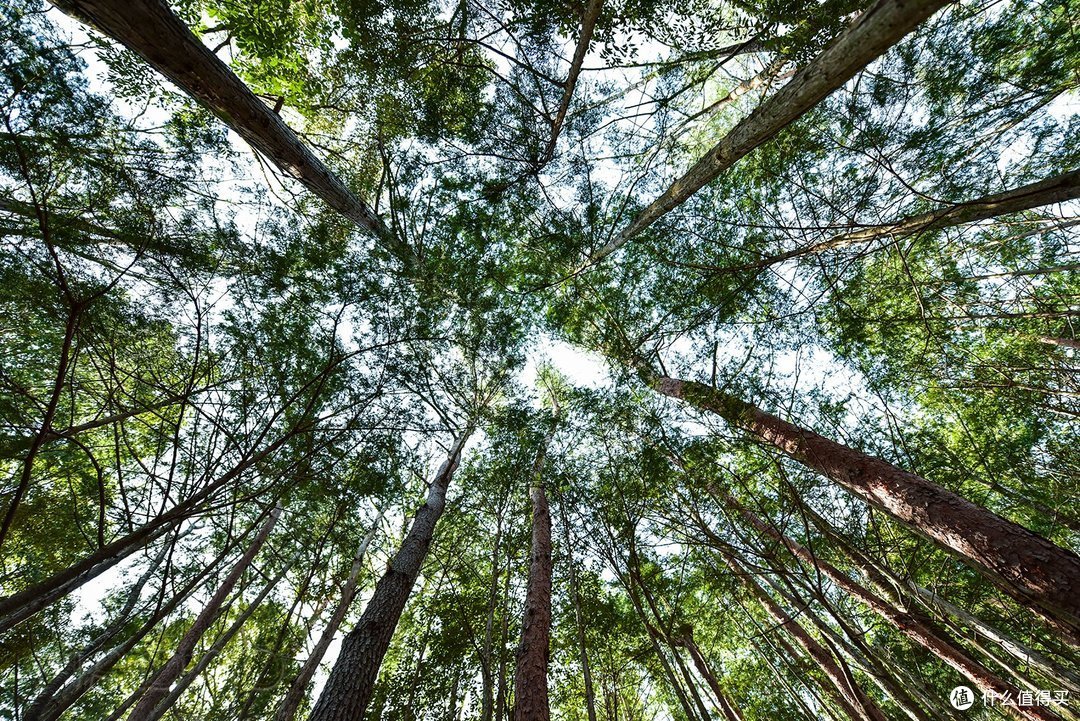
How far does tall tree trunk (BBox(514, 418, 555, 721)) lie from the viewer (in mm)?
3281

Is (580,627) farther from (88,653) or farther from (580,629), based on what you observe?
(88,653)

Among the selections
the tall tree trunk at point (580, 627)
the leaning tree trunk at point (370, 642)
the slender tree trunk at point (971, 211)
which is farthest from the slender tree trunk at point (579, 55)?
the leaning tree trunk at point (370, 642)

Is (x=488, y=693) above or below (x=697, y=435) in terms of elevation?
below

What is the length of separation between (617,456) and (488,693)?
2.75m

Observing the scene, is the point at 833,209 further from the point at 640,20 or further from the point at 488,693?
the point at 488,693

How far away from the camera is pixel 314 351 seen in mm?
3887

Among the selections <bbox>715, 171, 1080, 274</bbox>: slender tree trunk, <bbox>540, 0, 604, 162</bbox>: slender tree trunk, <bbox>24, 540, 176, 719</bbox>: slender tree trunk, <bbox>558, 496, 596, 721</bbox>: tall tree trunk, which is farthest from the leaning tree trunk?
<bbox>540, 0, 604, 162</bbox>: slender tree trunk

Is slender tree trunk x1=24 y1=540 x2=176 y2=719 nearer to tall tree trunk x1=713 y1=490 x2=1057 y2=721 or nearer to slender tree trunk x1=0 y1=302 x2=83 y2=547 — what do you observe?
slender tree trunk x1=0 y1=302 x2=83 y2=547

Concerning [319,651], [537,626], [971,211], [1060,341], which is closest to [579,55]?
[971,211]

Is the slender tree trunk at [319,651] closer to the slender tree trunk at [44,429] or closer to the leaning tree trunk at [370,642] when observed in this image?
the leaning tree trunk at [370,642]

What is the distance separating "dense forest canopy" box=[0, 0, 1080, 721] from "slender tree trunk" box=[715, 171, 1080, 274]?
2.2 inches

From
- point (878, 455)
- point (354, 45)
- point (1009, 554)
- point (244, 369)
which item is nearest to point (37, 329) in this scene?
point (244, 369)

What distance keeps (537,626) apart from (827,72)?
5127 mm

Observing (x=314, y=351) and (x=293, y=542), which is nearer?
(x=314, y=351)
